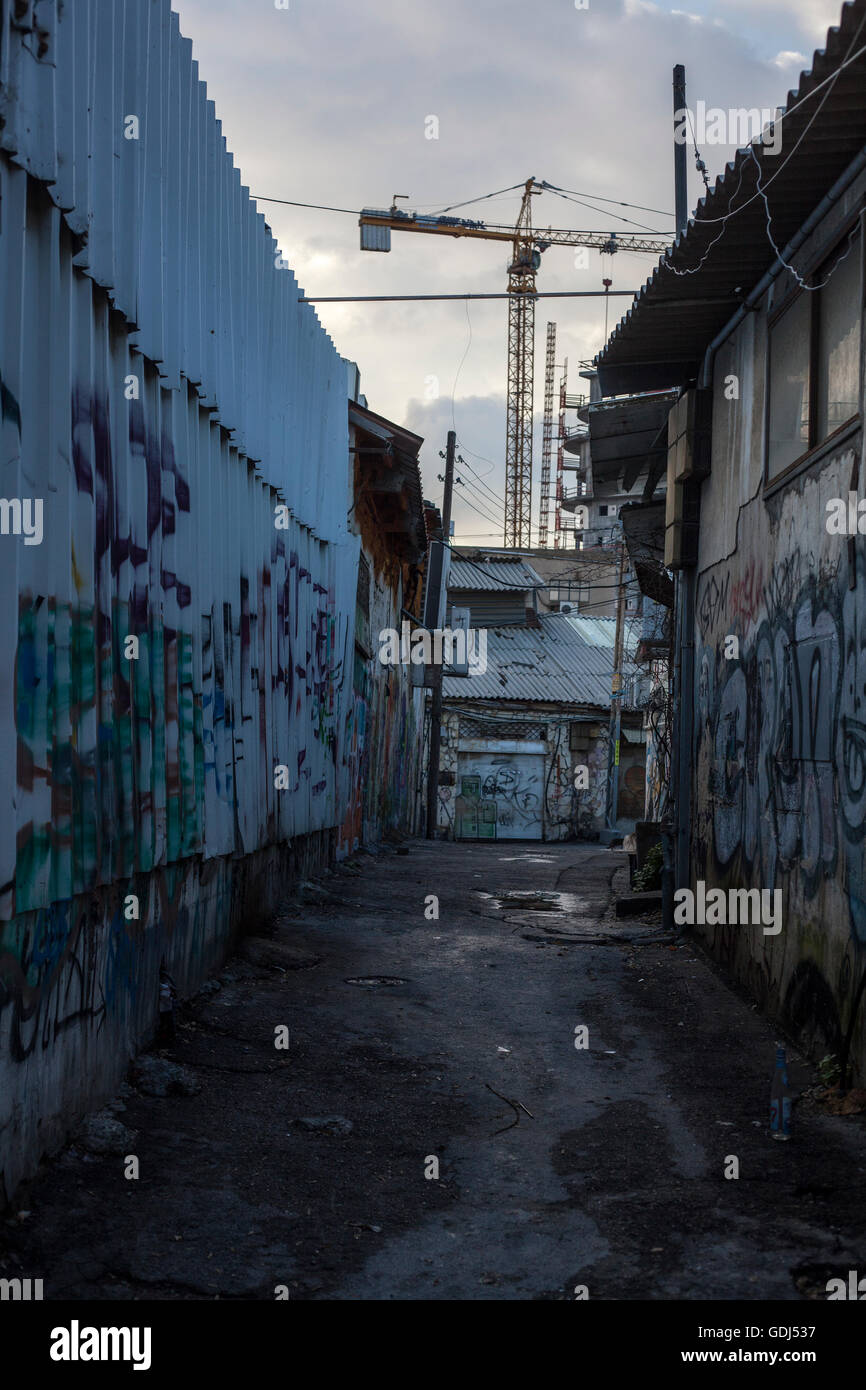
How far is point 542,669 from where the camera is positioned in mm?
36156

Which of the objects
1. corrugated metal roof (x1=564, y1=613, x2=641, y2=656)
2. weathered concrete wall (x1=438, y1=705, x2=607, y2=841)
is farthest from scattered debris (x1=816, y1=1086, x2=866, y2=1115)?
corrugated metal roof (x1=564, y1=613, x2=641, y2=656)

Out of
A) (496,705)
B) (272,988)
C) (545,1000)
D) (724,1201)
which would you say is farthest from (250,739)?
(496,705)

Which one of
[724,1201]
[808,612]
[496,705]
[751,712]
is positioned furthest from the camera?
[496,705]

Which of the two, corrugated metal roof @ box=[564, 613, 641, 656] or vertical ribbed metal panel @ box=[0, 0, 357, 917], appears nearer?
vertical ribbed metal panel @ box=[0, 0, 357, 917]

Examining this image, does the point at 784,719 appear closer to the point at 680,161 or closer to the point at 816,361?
the point at 816,361

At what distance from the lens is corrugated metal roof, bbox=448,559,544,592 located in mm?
37562

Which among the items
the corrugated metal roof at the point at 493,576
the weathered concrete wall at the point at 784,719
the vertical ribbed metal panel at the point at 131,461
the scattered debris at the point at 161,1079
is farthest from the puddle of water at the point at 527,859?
the corrugated metal roof at the point at 493,576

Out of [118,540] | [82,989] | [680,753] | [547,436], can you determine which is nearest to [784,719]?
[680,753]

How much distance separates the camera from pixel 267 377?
8.86 metres

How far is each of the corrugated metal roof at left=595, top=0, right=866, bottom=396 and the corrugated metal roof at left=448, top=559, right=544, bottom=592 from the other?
87.2 ft

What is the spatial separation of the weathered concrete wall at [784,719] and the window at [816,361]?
0.21 meters

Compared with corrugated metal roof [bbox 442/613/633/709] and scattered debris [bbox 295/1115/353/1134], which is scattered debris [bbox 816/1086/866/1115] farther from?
corrugated metal roof [bbox 442/613/633/709]
